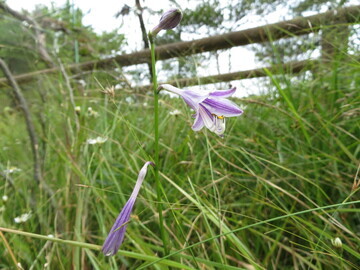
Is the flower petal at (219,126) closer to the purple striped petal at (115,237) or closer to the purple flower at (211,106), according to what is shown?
the purple flower at (211,106)

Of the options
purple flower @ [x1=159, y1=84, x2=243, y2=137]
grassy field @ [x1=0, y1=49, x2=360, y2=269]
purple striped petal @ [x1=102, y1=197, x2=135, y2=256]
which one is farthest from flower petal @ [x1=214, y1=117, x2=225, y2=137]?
purple striped petal @ [x1=102, y1=197, x2=135, y2=256]

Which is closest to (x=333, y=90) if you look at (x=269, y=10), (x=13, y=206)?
(x=13, y=206)

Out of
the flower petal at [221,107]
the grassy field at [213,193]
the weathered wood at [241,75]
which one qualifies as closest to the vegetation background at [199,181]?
the grassy field at [213,193]

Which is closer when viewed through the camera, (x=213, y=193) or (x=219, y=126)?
(x=219, y=126)

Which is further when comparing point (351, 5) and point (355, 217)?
point (351, 5)

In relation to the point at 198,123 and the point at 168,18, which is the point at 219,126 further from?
the point at 168,18

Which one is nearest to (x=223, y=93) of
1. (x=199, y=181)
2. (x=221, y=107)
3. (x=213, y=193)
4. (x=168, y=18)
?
(x=221, y=107)

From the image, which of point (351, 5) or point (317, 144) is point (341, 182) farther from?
point (351, 5)
